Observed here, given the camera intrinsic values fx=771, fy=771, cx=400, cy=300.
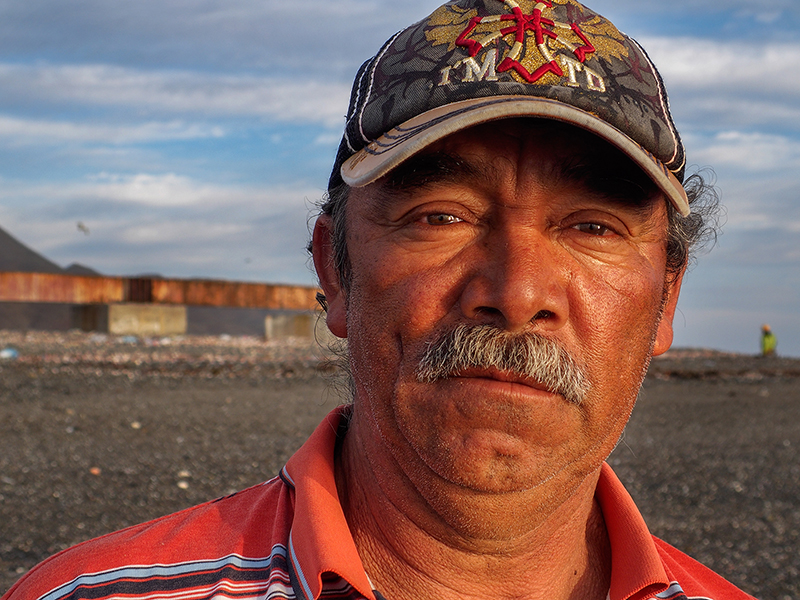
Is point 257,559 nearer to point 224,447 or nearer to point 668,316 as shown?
point 668,316

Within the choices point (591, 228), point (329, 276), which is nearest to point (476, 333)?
point (591, 228)

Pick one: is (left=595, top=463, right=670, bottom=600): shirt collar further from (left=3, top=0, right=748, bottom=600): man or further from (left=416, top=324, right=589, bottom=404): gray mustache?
(left=416, top=324, right=589, bottom=404): gray mustache

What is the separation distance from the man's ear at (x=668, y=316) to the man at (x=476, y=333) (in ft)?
0.51

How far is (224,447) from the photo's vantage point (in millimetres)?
8188

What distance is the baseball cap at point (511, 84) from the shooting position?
62.4 inches

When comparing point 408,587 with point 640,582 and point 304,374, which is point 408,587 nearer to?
point 640,582

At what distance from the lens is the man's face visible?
154cm

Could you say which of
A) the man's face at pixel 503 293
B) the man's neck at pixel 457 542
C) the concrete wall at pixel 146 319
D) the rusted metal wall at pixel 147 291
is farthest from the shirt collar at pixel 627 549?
the concrete wall at pixel 146 319

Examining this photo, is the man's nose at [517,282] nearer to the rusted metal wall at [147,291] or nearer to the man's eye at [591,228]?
the man's eye at [591,228]

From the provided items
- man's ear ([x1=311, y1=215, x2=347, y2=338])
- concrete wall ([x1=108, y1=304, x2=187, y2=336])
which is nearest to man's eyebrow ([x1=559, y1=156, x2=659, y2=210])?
man's ear ([x1=311, y1=215, x2=347, y2=338])

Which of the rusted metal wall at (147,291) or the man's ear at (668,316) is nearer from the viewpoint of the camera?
the man's ear at (668,316)

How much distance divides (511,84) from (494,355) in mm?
567

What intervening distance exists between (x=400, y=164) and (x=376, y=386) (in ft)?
1.60

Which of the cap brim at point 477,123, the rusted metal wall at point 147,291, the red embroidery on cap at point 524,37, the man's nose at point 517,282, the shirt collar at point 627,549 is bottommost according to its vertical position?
the rusted metal wall at point 147,291
